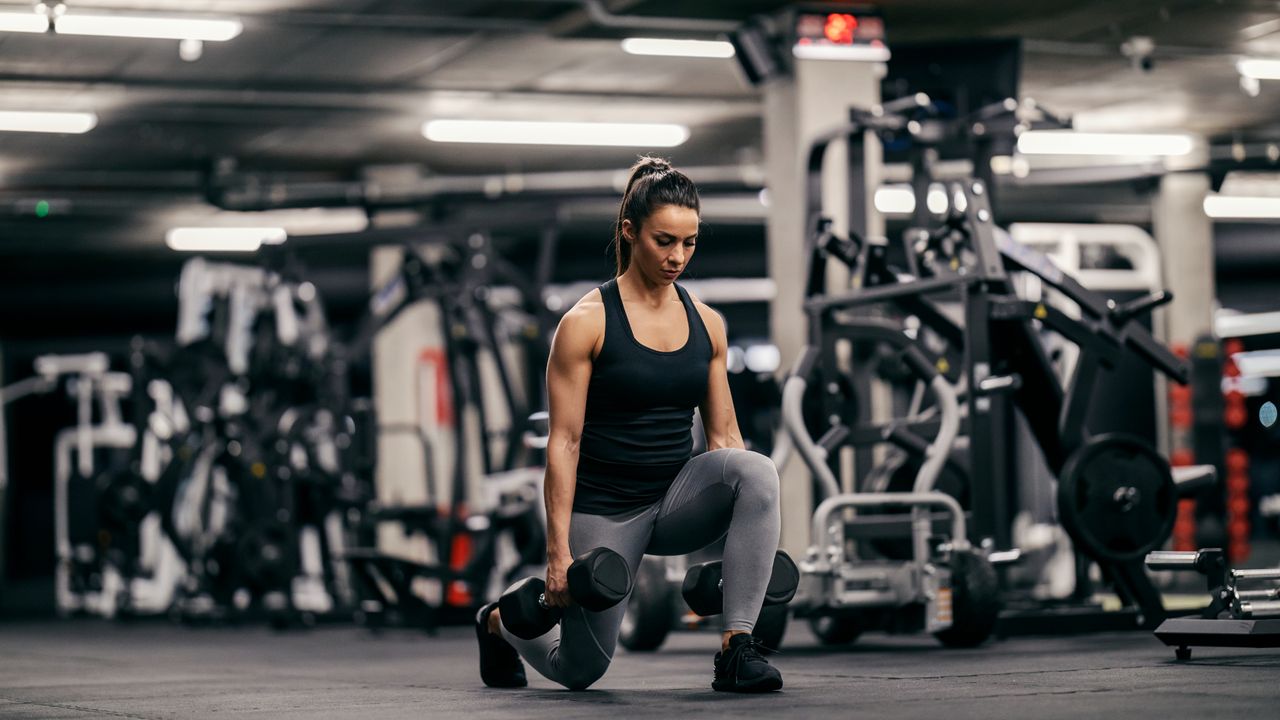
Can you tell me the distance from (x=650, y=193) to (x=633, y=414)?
0.50 meters

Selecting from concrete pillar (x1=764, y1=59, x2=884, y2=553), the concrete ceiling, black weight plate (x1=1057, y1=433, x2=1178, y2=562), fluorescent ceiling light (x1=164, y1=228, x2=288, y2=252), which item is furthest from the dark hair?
fluorescent ceiling light (x1=164, y1=228, x2=288, y2=252)

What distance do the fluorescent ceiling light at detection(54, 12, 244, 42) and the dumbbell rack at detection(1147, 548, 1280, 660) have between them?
6.06 meters

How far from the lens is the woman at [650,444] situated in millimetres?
3922

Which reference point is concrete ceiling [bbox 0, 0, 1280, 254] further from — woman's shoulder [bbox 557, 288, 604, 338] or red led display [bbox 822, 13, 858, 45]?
woman's shoulder [bbox 557, 288, 604, 338]

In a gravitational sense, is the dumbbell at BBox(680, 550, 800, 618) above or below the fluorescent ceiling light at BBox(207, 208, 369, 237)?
below

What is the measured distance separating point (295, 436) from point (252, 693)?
17.3ft

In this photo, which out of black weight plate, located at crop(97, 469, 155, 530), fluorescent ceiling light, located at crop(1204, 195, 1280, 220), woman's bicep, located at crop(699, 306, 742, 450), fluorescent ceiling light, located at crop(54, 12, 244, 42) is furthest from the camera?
fluorescent ceiling light, located at crop(1204, 195, 1280, 220)

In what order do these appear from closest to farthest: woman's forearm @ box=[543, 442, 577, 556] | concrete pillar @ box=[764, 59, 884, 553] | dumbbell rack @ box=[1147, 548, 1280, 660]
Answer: woman's forearm @ box=[543, 442, 577, 556] < dumbbell rack @ box=[1147, 548, 1280, 660] < concrete pillar @ box=[764, 59, 884, 553]

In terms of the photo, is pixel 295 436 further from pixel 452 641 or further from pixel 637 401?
pixel 637 401

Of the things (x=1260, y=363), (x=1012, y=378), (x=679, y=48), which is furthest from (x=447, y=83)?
(x=1260, y=363)

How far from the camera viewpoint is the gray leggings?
3.92m

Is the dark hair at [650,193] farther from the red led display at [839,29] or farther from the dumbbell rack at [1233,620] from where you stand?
the red led display at [839,29]

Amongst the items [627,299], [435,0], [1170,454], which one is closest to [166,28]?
[435,0]

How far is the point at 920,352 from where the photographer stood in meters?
6.59
